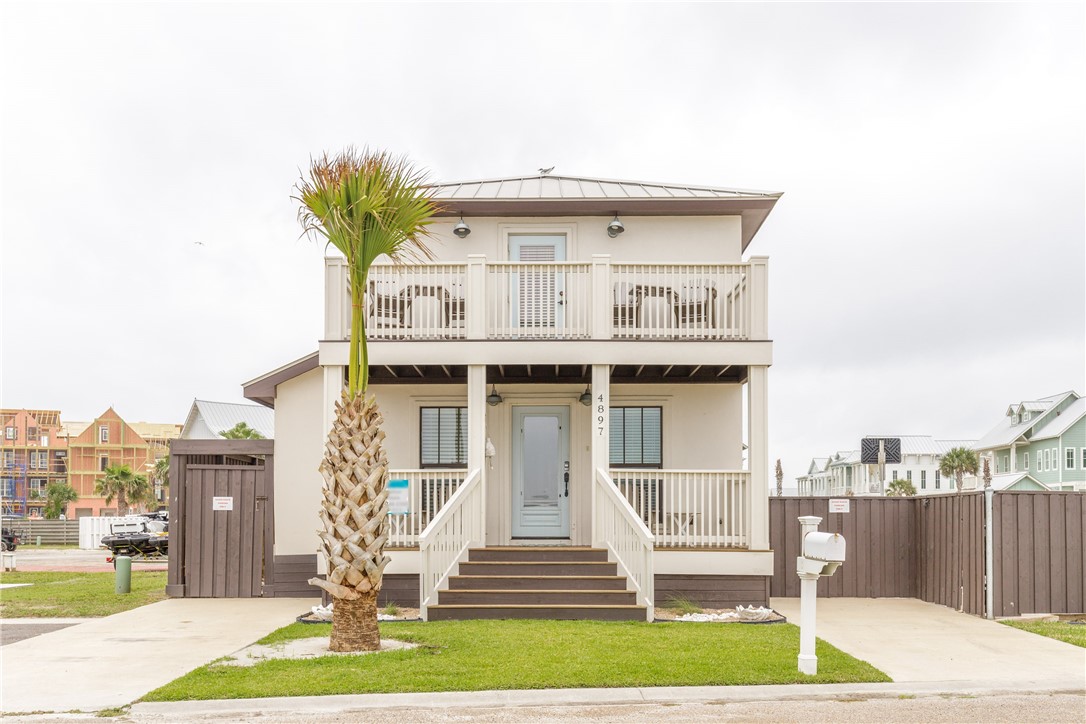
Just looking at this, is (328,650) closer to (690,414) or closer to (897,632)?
(897,632)

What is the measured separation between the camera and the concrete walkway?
8.08 metres

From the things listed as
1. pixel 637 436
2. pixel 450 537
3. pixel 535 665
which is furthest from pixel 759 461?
pixel 535 665

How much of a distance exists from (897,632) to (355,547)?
20.7 ft

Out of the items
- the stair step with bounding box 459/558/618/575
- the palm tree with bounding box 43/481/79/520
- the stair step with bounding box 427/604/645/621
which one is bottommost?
the palm tree with bounding box 43/481/79/520

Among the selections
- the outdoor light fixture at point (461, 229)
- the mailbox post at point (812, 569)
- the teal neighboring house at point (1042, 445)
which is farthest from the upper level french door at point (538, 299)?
the teal neighboring house at point (1042, 445)

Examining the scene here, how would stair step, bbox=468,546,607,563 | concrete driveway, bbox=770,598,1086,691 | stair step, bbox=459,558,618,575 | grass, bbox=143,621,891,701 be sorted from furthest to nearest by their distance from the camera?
stair step, bbox=468,546,607,563 < stair step, bbox=459,558,618,575 < concrete driveway, bbox=770,598,1086,691 < grass, bbox=143,621,891,701

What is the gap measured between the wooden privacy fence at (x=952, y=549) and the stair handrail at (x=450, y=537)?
4956 mm

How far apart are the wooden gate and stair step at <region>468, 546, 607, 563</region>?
14.2 ft

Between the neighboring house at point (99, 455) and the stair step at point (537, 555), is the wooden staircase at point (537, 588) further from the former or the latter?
the neighboring house at point (99, 455)

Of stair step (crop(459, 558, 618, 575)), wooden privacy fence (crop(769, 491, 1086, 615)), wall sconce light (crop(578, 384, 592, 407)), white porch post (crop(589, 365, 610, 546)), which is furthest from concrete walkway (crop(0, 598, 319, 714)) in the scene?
wooden privacy fence (crop(769, 491, 1086, 615))

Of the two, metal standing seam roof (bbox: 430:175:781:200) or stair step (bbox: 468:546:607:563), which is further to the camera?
metal standing seam roof (bbox: 430:175:781:200)

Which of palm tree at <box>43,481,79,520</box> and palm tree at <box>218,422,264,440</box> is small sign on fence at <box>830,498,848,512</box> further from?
palm tree at <box>43,481,79,520</box>

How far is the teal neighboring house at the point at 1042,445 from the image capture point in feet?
154

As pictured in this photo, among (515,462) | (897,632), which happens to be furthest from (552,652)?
(515,462)
